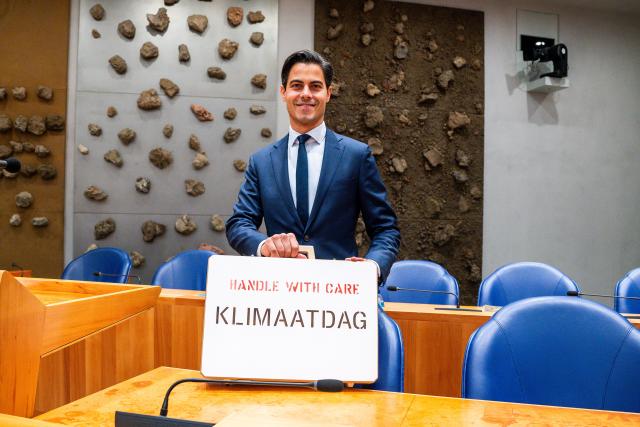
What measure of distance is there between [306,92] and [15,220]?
296 cm

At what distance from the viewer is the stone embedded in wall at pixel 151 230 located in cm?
388

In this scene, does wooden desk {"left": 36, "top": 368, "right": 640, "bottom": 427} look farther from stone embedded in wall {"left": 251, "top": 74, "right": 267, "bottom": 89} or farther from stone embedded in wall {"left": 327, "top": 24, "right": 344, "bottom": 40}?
stone embedded in wall {"left": 327, "top": 24, "right": 344, "bottom": 40}

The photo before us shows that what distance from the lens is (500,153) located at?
4.52m

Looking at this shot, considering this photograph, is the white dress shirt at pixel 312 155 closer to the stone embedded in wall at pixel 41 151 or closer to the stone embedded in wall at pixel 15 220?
the stone embedded in wall at pixel 41 151

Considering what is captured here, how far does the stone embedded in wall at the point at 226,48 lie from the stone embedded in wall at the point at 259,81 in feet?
0.78

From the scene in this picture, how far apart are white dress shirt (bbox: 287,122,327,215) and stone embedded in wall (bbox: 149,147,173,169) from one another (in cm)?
243

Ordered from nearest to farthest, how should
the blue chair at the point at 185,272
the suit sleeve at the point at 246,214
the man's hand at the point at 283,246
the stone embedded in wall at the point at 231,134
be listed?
the man's hand at the point at 283,246 → the suit sleeve at the point at 246,214 → the blue chair at the point at 185,272 → the stone embedded in wall at the point at 231,134

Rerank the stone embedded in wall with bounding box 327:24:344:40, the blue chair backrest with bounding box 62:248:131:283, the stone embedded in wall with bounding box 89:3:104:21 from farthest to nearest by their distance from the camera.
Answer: the stone embedded in wall with bounding box 327:24:344:40 < the stone embedded in wall with bounding box 89:3:104:21 < the blue chair backrest with bounding box 62:248:131:283

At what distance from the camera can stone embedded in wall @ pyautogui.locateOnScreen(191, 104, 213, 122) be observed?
3.96 metres

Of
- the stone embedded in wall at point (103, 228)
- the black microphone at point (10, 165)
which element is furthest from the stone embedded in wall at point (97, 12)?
the black microphone at point (10, 165)

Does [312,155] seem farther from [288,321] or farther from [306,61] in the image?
[288,321]

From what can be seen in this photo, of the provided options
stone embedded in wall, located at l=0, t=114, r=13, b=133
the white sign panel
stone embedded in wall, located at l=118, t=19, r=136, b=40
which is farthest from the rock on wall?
the white sign panel

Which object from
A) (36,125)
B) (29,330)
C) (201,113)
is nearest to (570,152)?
(201,113)

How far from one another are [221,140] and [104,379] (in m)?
2.90
